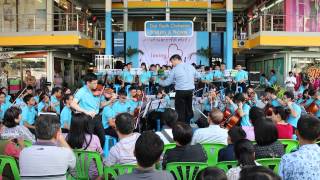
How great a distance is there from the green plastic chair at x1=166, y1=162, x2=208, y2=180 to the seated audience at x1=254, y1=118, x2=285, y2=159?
625mm

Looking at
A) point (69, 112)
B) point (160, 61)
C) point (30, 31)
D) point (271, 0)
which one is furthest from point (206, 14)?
point (69, 112)

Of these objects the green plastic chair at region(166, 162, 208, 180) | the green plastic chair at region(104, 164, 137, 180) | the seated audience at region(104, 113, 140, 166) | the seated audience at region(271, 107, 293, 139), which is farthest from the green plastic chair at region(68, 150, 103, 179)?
the seated audience at region(271, 107, 293, 139)

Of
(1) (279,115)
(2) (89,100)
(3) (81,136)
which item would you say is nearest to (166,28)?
(2) (89,100)

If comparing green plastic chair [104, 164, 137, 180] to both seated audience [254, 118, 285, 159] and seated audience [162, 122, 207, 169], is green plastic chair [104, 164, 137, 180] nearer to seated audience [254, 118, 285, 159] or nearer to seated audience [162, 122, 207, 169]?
seated audience [162, 122, 207, 169]

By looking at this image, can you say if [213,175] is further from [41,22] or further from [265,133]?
[41,22]

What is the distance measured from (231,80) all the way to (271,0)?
998 cm

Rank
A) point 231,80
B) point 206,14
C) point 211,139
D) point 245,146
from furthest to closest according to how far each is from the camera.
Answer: point 206,14 → point 231,80 → point 211,139 → point 245,146

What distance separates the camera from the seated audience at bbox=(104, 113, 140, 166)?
13.7 ft

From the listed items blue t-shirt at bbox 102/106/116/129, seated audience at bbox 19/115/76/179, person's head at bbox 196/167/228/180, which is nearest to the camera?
person's head at bbox 196/167/228/180

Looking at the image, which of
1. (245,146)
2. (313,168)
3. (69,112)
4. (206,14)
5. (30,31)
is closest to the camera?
(313,168)

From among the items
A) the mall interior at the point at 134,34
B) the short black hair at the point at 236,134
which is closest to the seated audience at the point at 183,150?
the short black hair at the point at 236,134

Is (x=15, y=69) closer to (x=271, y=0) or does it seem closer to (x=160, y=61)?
(x=160, y=61)

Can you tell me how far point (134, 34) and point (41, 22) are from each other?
4.41 meters

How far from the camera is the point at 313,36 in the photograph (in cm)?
2011
